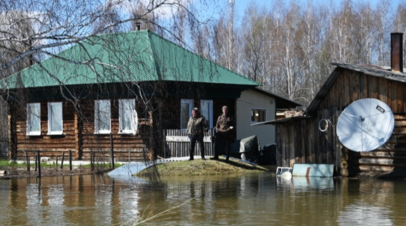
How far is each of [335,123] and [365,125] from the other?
5.42 feet

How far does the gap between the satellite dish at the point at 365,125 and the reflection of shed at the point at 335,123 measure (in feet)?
2.61

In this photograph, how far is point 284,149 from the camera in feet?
78.3

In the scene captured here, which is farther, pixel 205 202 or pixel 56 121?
pixel 56 121

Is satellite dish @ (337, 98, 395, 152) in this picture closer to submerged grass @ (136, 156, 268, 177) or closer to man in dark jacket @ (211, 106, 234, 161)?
submerged grass @ (136, 156, 268, 177)

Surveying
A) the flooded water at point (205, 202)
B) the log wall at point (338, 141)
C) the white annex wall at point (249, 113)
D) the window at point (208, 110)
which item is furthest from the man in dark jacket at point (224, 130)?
the white annex wall at point (249, 113)

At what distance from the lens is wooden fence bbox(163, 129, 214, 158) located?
89.4ft

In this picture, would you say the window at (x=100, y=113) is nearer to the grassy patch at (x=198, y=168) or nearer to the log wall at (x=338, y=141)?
the grassy patch at (x=198, y=168)

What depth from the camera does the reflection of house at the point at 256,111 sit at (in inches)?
1318

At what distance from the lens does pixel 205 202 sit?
49.4ft

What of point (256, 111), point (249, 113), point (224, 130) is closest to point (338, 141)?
point (224, 130)

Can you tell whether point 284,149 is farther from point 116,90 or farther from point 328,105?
point 116,90

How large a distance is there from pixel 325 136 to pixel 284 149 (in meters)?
2.22

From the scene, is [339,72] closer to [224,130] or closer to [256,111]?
[224,130]

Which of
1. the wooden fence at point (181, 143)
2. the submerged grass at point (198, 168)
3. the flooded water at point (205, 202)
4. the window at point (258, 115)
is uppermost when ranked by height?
the window at point (258, 115)
